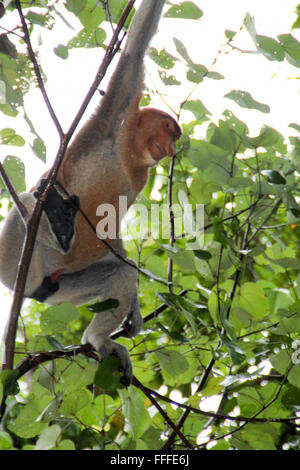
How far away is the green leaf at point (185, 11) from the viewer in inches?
82.5

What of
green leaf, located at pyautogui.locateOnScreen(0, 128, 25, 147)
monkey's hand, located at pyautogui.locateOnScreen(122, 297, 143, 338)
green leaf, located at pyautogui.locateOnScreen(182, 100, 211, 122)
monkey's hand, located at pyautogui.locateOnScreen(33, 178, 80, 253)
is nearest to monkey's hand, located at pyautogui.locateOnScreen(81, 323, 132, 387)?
monkey's hand, located at pyautogui.locateOnScreen(122, 297, 143, 338)

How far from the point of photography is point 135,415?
6.72ft

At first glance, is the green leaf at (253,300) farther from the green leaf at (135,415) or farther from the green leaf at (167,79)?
the green leaf at (167,79)

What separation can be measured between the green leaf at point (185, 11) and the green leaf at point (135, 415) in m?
1.53

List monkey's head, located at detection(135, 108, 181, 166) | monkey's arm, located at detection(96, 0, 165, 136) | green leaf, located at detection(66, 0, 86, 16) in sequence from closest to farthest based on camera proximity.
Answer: green leaf, located at detection(66, 0, 86, 16) → monkey's arm, located at detection(96, 0, 165, 136) → monkey's head, located at detection(135, 108, 181, 166)

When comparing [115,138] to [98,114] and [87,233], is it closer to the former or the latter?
[98,114]

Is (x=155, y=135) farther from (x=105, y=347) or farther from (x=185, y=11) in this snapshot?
(x=105, y=347)

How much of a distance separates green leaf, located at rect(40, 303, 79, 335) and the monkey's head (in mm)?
949

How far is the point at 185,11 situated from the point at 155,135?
0.62m

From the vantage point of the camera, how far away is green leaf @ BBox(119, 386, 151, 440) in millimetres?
2025

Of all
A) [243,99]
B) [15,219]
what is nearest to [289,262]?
[243,99]

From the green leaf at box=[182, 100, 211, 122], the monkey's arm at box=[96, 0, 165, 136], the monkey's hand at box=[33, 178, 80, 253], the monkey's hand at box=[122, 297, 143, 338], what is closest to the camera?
the monkey's hand at box=[33, 178, 80, 253]

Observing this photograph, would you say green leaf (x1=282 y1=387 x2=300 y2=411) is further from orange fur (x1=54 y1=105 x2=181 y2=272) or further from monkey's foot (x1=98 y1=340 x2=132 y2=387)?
orange fur (x1=54 y1=105 x2=181 y2=272)

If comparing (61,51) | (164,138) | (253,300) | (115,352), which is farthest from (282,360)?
(61,51)
